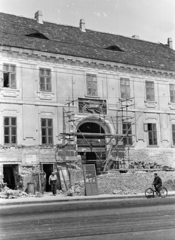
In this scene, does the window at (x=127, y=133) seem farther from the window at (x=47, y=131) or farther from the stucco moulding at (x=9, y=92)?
the stucco moulding at (x=9, y=92)

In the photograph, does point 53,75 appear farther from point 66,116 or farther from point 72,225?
point 72,225

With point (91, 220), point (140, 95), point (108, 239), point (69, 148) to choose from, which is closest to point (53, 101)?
point (69, 148)

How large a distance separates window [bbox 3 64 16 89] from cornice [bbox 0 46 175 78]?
0.88 m

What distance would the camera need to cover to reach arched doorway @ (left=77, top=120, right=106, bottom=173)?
29.6m

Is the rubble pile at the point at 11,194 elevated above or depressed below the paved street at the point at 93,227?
above

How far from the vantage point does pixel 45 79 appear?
28359 mm

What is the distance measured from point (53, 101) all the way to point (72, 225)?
17887 mm

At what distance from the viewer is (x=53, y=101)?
28.4 m

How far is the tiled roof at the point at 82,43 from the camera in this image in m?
28.3

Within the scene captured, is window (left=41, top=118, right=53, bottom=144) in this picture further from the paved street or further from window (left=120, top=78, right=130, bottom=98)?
the paved street

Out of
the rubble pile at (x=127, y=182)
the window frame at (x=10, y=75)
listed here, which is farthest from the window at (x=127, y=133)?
the window frame at (x=10, y=75)

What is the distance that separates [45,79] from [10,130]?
14.7ft

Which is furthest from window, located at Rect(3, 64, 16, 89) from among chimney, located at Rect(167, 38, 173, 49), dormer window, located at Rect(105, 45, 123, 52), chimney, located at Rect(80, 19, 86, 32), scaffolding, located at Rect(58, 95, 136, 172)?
chimney, located at Rect(167, 38, 173, 49)

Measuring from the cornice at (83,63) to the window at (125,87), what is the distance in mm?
773
